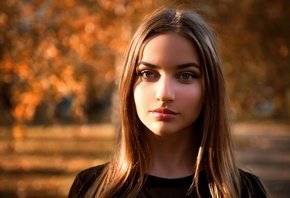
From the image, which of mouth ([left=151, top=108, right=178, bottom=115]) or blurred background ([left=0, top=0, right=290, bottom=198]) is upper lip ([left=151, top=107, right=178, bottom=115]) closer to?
mouth ([left=151, top=108, right=178, bottom=115])

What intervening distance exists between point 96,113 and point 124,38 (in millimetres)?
19610

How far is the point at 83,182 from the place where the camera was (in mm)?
1771

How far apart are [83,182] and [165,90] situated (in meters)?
0.51

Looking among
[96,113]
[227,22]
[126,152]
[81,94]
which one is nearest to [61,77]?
[81,94]

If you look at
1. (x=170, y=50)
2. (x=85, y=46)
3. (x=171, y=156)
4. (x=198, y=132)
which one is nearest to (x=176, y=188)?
(x=171, y=156)

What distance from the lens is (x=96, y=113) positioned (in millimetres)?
26781

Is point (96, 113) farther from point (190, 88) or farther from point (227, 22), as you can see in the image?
point (190, 88)

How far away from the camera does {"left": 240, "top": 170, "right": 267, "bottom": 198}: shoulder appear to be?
5.54ft

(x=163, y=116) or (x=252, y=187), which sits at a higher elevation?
(x=163, y=116)

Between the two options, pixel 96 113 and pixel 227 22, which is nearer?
pixel 227 22

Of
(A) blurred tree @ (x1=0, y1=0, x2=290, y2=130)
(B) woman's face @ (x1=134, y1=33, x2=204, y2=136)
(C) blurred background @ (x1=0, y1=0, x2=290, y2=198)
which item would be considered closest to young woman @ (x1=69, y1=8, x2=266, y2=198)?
(B) woman's face @ (x1=134, y1=33, x2=204, y2=136)

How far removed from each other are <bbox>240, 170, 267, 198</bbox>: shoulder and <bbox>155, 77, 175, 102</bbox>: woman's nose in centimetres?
45

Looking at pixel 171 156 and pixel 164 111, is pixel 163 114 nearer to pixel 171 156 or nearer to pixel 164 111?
pixel 164 111

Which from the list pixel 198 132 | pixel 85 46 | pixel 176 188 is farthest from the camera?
pixel 85 46
